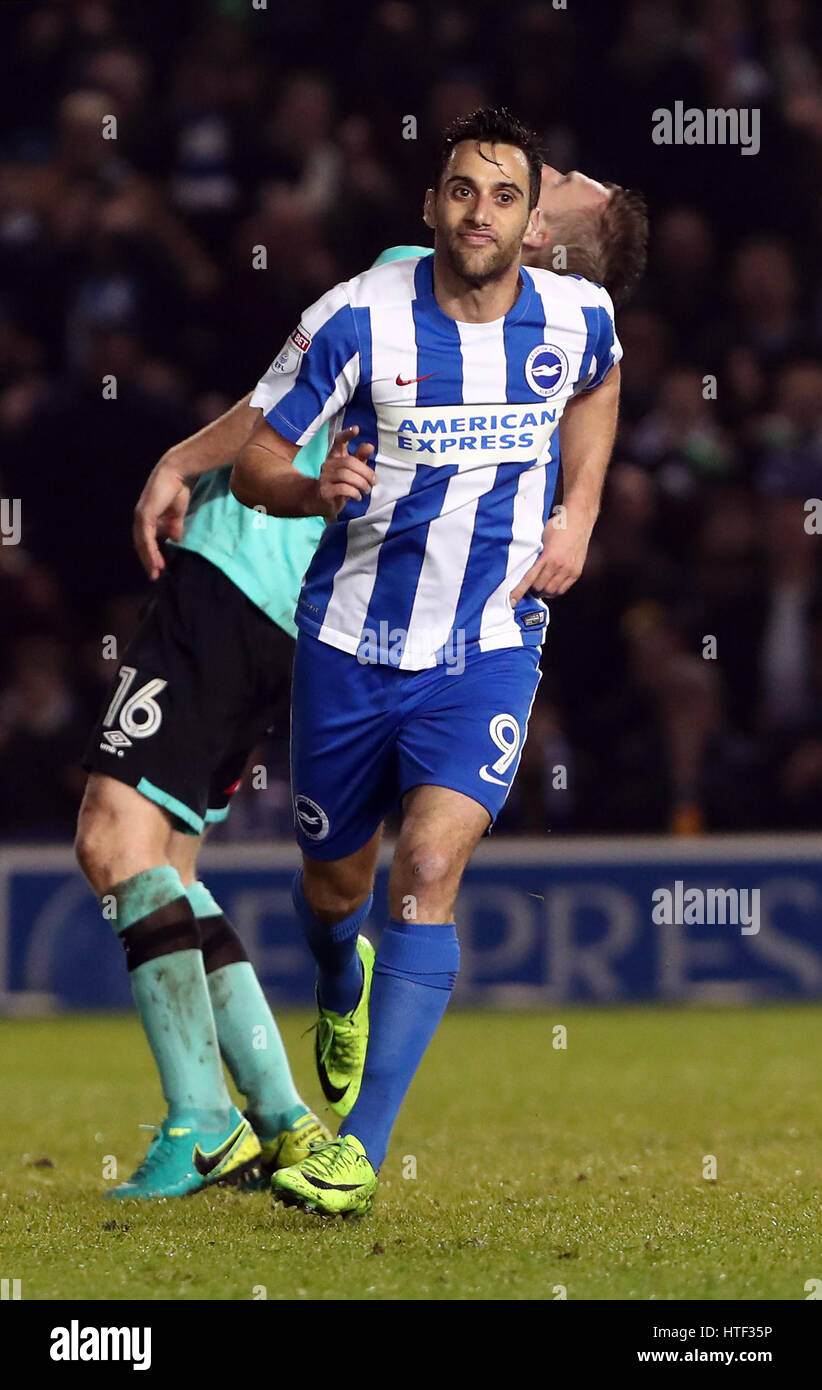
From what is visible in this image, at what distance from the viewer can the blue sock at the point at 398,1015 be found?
3559 millimetres

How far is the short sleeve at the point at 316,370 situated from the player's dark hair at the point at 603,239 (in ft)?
2.77

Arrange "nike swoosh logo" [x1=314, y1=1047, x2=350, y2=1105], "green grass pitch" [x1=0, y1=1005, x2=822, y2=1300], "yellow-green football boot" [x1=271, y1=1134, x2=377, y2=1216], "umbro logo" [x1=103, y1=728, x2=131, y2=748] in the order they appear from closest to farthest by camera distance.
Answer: "green grass pitch" [x1=0, y1=1005, x2=822, y2=1300] → "yellow-green football boot" [x1=271, y1=1134, x2=377, y2=1216] → "umbro logo" [x1=103, y1=728, x2=131, y2=748] → "nike swoosh logo" [x1=314, y1=1047, x2=350, y2=1105]

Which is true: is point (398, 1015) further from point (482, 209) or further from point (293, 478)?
Answer: point (482, 209)

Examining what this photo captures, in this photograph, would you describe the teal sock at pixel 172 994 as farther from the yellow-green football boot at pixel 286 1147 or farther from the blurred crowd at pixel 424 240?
the blurred crowd at pixel 424 240

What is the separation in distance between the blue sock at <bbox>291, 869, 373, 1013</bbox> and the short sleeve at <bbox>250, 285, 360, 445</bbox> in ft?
3.45

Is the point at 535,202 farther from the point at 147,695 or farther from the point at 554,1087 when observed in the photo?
the point at 554,1087

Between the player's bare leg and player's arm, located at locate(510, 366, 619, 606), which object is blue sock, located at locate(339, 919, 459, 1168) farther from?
player's arm, located at locate(510, 366, 619, 606)

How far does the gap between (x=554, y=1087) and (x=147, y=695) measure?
8.21ft

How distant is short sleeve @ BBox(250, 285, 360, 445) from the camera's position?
12.2ft

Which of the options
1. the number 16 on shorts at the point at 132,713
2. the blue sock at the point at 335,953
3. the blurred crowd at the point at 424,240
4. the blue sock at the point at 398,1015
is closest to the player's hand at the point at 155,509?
the number 16 on shorts at the point at 132,713

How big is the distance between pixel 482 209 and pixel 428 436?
0.43m

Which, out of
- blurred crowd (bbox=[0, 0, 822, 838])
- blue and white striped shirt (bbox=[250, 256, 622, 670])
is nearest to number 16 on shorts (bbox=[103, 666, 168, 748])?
blue and white striped shirt (bbox=[250, 256, 622, 670])

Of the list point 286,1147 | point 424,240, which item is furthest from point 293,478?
point 424,240

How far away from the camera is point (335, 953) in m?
4.32
